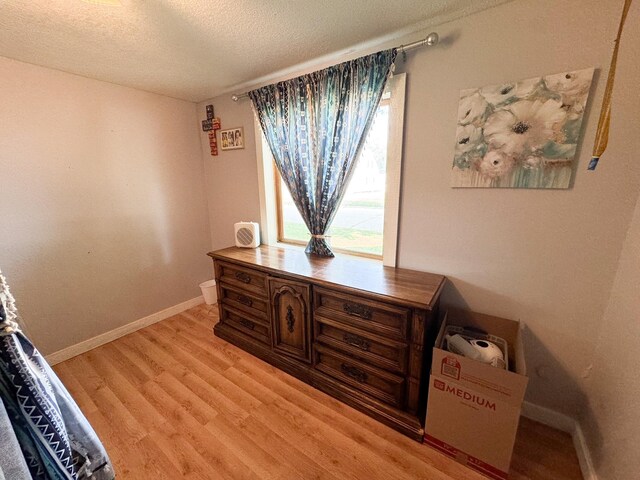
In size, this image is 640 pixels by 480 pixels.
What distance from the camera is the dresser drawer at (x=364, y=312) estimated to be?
1.39 meters

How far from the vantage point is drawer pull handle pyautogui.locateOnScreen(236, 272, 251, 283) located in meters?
2.03

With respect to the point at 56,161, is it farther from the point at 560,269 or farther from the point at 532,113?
the point at 560,269

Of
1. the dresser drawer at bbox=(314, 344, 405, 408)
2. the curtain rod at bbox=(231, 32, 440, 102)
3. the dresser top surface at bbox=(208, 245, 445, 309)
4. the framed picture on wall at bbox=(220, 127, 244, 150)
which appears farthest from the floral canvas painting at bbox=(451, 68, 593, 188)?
the framed picture on wall at bbox=(220, 127, 244, 150)

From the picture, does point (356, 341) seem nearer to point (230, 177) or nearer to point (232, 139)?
point (230, 177)

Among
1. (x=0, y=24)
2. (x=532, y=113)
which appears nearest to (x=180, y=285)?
(x=0, y=24)

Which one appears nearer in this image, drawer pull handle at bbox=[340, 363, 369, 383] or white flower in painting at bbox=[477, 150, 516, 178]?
white flower in painting at bbox=[477, 150, 516, 178]

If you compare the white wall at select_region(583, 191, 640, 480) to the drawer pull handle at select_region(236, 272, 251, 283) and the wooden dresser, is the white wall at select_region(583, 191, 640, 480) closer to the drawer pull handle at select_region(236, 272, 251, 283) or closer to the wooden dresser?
the wooden dresser

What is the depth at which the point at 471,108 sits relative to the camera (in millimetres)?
1397

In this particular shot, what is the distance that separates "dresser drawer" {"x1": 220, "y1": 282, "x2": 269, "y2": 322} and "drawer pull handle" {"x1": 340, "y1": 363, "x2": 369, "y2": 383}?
2.30ft

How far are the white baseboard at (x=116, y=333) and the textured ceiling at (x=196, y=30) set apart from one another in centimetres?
209

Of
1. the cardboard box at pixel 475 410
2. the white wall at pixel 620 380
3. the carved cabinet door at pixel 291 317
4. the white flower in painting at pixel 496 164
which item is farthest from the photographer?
the carved cabinet door at pixel 291 317

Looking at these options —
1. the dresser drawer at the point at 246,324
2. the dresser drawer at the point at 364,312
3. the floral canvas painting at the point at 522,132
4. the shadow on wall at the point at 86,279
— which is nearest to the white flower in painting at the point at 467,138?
the floral canvas painting at the point at 522,132

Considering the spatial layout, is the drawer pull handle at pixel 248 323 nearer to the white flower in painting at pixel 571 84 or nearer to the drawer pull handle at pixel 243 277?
the drawer pull handle at pixel 243 277

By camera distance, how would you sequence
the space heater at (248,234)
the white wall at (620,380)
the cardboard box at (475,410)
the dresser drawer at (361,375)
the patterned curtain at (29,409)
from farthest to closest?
the space heater at (248,234)
the dresser drawer at (361,375)
the cardboard box at (475,410)
the white wall at (620,380)
the patterned curtain at (29,409)
